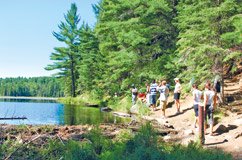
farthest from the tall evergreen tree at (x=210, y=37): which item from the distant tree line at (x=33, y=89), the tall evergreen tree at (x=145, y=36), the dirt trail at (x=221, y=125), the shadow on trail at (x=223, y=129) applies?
the distant tree line at (x=33, y=89)

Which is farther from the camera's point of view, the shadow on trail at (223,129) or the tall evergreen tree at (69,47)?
the tall evergreen tree at (69,47)

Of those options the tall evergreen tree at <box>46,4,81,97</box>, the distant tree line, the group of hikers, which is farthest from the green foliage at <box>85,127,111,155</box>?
the distant tree line

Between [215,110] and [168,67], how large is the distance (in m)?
8.15

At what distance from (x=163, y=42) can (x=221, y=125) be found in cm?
1453

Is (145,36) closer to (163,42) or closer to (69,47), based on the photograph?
(163,42)

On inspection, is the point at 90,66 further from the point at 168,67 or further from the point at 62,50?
the point at 168,67

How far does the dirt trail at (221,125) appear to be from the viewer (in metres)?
11.1

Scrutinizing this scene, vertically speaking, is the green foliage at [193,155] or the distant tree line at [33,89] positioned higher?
the distant tree line at [33,89]

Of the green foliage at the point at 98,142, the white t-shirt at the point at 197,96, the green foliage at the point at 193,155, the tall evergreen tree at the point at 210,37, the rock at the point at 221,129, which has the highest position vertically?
the tall evergreen tree at the point at 210,37

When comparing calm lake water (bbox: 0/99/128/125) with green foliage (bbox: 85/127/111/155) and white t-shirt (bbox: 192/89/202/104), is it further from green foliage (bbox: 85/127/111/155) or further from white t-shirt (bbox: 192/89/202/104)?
green foliage (bbox: 85/127/111/155)

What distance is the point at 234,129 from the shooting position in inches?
486

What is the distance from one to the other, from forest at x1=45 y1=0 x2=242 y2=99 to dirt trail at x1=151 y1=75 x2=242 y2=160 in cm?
144

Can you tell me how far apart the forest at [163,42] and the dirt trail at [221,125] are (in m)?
1.44

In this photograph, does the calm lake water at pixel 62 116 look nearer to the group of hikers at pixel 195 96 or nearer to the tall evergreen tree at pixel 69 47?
the group of hikers at pixel 195 96
